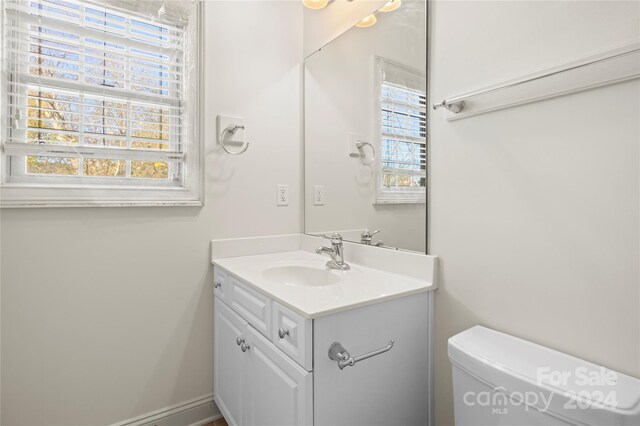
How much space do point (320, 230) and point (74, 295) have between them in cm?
118

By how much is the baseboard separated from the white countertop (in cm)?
72

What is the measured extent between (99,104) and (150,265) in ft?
2.46

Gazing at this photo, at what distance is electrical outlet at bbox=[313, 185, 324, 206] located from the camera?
1865 mm

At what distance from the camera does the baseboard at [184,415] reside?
59.7 inches

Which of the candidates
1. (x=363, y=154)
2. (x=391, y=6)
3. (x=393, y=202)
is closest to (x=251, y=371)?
(x=393, y=202)

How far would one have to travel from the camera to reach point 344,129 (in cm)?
170

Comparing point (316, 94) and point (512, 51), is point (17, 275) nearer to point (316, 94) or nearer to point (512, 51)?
point (316, 94)

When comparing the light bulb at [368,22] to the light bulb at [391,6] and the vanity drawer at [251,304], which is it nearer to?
the light bulb at [391,6]

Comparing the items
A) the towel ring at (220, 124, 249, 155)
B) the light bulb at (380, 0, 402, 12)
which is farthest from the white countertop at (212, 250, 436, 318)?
the light bulb at (380, 0, 402, 12)

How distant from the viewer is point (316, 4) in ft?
6.11

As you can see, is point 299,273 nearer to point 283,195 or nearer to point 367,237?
point 367,237

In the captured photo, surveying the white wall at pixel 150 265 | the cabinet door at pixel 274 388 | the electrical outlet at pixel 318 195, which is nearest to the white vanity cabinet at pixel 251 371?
the cabinet door at pixel 274 388

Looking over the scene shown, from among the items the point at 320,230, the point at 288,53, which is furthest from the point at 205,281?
the point at 288,53

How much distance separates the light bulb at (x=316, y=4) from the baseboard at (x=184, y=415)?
86.7 inches
